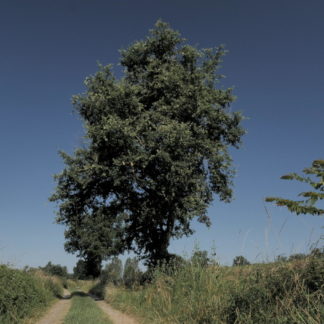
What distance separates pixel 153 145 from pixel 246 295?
14183 mm

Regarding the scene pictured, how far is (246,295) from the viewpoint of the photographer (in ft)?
22.5

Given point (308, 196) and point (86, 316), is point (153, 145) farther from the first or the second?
point (308, 196)

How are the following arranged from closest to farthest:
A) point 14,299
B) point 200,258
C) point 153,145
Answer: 1. point 200,258
2. point 14,299
3. point 153,145

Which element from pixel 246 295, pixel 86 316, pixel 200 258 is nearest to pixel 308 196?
pixel 246 295

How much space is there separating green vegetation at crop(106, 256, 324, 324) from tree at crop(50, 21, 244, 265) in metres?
10.6

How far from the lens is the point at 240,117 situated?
24.7m

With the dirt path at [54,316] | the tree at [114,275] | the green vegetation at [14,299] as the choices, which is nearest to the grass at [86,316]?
the dirt path at [54,316]

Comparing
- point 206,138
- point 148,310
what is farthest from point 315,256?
point 206,138

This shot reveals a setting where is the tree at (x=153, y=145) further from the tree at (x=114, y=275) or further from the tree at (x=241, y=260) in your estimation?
the tree at (x=241, y=260)

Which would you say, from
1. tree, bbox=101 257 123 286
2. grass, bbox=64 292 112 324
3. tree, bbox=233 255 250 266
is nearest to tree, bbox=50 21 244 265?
tree, bbox=101 257 123 286

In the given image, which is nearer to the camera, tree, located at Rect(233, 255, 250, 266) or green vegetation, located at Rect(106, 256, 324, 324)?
green vegetation, located at Rect(106, 256, 324, 324)

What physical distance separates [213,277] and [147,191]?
1408 centimetres

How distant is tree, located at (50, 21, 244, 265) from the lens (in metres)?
20.8

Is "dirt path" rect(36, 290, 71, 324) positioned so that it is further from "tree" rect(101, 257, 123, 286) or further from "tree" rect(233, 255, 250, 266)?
"tree" rect(233, 255, 250, 266)
